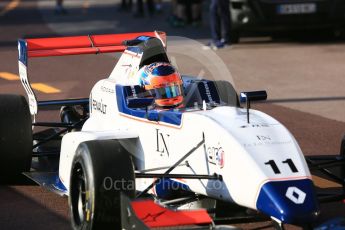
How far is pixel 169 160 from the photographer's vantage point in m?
8.33

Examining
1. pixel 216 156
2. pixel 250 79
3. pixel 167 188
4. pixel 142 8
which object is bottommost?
pixel 142 8

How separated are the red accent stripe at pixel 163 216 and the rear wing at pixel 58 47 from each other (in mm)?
3135

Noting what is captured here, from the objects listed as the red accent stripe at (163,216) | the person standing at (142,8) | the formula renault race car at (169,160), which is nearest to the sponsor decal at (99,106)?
the formula renault race car at (169,160)

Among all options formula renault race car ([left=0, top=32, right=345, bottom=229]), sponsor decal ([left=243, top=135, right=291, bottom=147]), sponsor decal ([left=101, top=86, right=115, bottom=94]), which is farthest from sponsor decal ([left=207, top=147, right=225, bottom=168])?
sponsor decal ([left=101, top=86, right=115, bottom=94])

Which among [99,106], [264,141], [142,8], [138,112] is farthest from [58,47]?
[142,8]

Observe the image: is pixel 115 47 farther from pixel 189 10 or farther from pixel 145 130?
pixel 189 10

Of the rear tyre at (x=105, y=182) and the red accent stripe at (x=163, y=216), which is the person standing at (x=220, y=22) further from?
the red accent stripe at (x=163, y=216)

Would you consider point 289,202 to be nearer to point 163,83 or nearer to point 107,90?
point 163,83

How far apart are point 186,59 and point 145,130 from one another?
983cm

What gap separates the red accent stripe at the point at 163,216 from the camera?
23.7ft

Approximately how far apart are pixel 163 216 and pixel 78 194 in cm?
114

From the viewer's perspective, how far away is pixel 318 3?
62.7ft

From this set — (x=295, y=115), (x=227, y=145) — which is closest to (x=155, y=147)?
(x=227, y=145)

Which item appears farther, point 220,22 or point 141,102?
point 220,22
